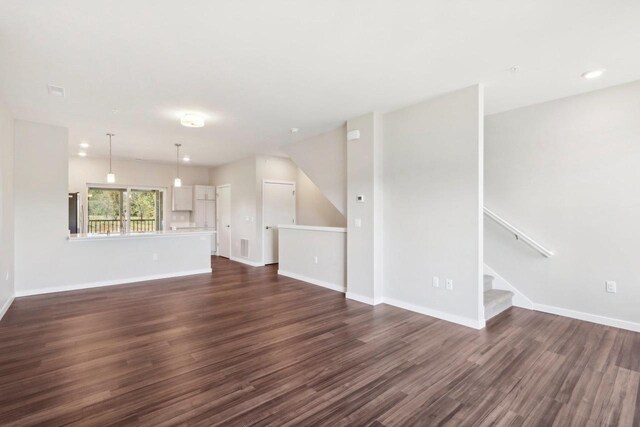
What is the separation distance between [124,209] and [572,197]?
9425 millimetres

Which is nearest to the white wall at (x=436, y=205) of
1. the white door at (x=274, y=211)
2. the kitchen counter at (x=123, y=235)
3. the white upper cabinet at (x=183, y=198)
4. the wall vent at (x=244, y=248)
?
the white door at (x=274, y=211)

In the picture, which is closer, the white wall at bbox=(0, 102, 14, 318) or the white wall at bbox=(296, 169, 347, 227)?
the white wall at bbox=(0, 102, 14, 318)

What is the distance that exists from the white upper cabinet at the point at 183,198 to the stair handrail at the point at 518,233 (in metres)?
7.69

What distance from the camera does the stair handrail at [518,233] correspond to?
3.91 metres

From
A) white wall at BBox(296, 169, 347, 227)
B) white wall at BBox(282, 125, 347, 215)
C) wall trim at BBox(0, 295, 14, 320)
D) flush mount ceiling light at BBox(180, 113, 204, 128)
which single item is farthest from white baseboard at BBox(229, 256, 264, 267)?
wall trim at BBox(0, 295, 14, 320)

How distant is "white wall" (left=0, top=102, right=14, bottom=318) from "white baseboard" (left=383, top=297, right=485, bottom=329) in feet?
16.3

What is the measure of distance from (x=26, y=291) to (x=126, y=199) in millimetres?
3864

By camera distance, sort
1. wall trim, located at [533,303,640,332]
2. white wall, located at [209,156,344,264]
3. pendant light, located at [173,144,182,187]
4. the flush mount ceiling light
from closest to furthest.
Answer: wall trim, located at [533,303,640,332] → the flush mount ceiling light → pendant light, located at [173,144,182,187] → white wall, located at [209,156,344,264]

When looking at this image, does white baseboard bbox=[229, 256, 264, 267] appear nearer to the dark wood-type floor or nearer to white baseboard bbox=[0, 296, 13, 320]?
the dark wood-type floor

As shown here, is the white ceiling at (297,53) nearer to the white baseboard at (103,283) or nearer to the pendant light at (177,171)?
the pendant light at (177,171)

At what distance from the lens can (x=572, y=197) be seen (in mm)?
3734

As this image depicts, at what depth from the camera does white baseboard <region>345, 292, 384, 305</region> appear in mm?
4365

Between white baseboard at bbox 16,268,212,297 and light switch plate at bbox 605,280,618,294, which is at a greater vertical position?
light switch plate at bbox 605,280,618,294

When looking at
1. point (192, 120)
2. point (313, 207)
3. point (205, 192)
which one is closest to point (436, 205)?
point (192, 120)
